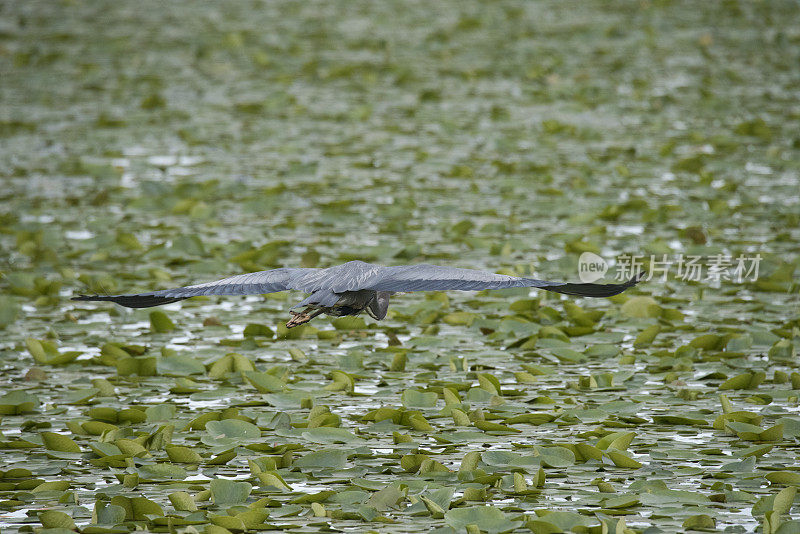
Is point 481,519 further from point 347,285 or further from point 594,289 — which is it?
point 347,285

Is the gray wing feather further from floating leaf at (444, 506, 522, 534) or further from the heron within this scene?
floating leaf at (444, 506, 522, 534)

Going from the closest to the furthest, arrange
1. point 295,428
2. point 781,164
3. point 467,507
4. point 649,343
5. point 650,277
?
point 467,507, point 295,428, point 649,343, point 650,277, point 781,164

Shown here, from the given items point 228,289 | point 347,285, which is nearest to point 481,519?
point 347,285

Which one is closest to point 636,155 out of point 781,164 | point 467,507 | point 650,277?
point 781,164

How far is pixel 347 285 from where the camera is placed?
159 inches

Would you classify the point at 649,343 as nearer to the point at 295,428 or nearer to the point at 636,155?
the point at 295,428

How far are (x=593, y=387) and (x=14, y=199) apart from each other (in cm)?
457

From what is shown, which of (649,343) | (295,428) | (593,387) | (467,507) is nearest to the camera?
(467,507)

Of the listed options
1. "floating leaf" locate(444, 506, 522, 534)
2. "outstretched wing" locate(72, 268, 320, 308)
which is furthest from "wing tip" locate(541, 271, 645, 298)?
"outstretched wing" locate(72, 268, 320, 308)

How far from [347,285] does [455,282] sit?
1.32 ft

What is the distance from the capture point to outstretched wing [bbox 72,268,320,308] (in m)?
3.94

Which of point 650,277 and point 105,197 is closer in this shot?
point 650,277

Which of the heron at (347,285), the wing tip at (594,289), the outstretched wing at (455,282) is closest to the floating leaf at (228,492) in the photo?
the heron at (347,285)

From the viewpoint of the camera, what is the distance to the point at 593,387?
479 centimetres
